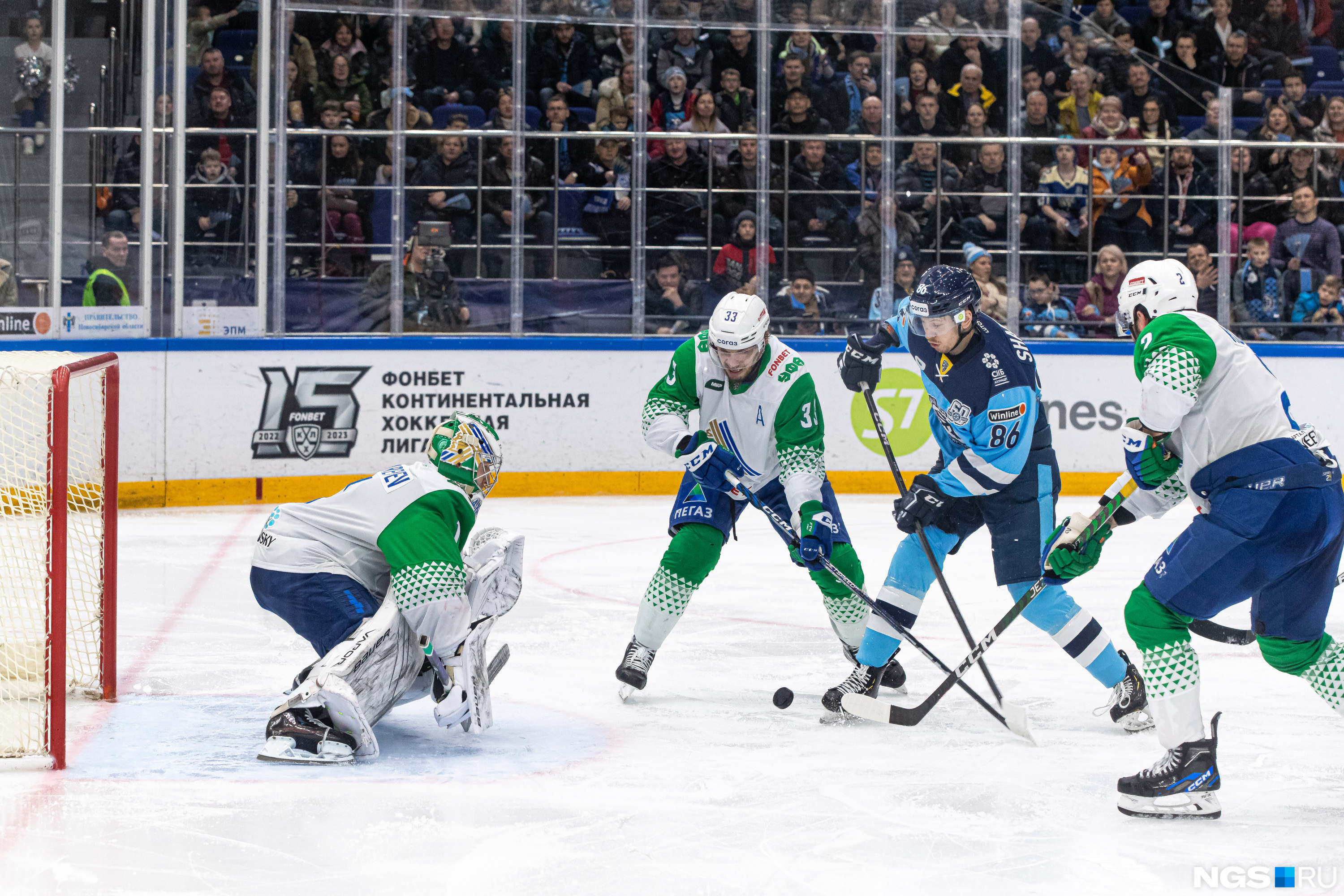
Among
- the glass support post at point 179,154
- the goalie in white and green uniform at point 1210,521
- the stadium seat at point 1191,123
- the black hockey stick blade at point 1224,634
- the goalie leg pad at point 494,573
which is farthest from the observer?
the stadium seat at point 1191,123

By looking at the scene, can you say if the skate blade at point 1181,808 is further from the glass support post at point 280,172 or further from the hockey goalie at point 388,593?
the glass support post at point 280,172

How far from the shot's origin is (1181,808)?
3145 mm

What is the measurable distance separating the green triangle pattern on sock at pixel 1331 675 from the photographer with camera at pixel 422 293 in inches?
236

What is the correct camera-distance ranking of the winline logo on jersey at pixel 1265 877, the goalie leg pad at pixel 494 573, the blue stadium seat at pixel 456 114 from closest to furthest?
the winline logo on jersey at pixel 1265 877
the goalie leg pad at pixel 494 573
the blue stadium seat at pixel 456 114

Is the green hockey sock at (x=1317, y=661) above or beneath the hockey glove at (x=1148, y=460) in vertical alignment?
beneath

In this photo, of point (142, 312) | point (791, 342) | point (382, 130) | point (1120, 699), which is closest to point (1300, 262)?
point (791, 342)

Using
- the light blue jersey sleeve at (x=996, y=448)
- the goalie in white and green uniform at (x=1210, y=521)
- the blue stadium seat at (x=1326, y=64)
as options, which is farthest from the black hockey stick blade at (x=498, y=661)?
the blue stadium seat at (x=1326, y=64)

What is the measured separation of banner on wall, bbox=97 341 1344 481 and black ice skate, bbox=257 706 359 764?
4508 mm

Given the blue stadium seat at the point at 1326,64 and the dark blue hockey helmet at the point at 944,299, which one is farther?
the blue stadium seat at the point at 1326,64

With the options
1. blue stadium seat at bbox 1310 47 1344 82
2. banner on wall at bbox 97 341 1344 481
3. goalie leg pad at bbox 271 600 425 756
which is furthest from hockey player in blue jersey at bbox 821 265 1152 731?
blue stadium seat at bbox 1310 47 1344 82

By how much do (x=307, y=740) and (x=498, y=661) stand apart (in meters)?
0.58

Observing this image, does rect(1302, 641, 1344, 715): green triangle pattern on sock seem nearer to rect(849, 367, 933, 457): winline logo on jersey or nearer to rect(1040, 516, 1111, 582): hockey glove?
rect(1040, 516, 1111, 582): hockey glove

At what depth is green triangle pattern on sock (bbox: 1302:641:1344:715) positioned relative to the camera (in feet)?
10.7

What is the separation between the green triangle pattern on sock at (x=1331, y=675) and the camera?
327cm
